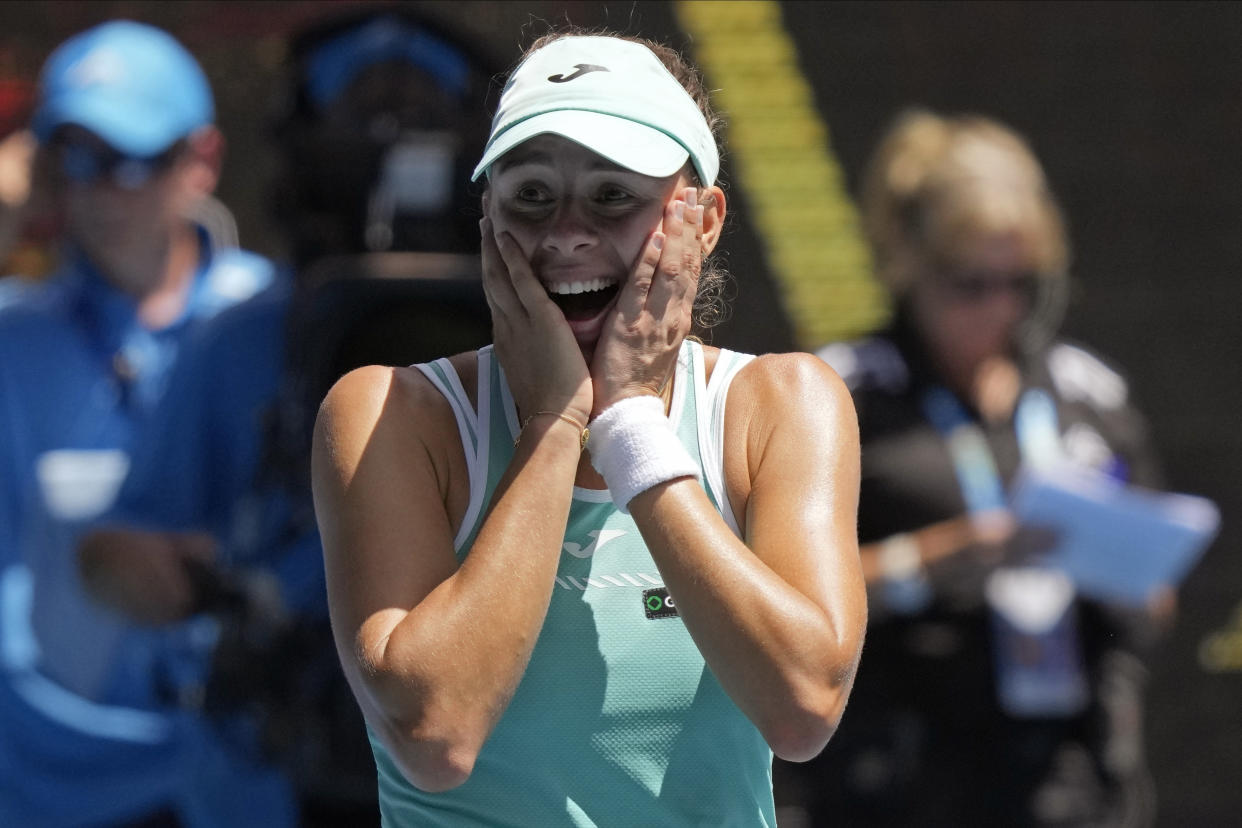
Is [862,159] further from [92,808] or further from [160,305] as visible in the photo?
[92,808]

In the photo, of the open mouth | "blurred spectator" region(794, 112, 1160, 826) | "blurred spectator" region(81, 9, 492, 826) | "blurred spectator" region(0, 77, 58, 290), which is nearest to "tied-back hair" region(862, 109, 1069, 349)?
"blurred spectator" region(794, 112, 1160, 826)

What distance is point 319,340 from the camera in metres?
2.94

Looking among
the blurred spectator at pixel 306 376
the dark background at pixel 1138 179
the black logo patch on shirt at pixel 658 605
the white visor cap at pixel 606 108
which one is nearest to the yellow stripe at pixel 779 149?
the dark background at pixel 1138 179

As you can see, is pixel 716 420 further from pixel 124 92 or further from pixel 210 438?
pixel 124 92

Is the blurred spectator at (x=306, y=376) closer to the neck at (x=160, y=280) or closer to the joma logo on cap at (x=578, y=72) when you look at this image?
the neck at (x=160, y=280)

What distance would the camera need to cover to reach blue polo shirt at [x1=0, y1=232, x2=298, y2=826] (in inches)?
126

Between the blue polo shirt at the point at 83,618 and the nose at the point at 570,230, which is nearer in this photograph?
the nose at the point at 570,230

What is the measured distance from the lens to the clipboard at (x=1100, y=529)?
344 cm

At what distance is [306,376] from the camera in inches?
115

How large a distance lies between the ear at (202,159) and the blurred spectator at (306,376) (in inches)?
6.4

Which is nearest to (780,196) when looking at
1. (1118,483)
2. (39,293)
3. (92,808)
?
A: (1118,483)

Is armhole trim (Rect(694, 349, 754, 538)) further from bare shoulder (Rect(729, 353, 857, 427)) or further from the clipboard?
the clipboard

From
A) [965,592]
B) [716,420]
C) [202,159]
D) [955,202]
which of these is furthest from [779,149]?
[716,420]

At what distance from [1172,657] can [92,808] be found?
242cm
